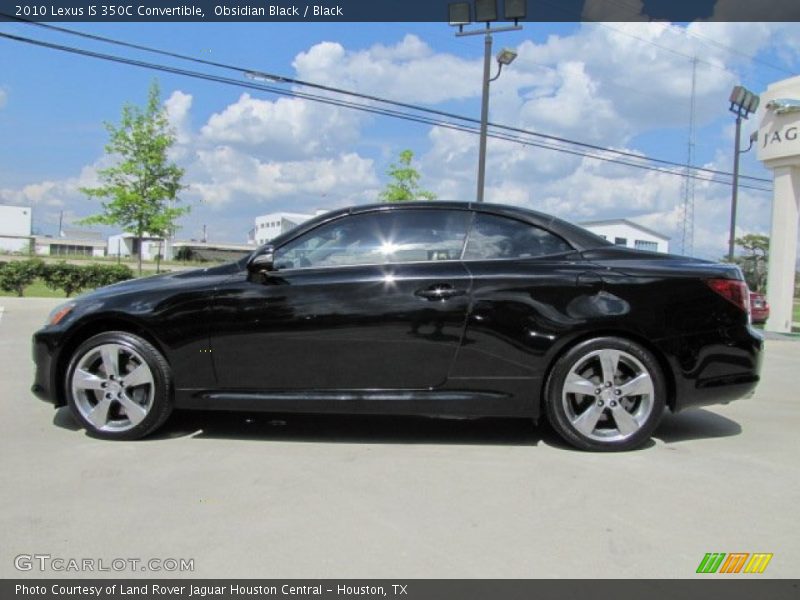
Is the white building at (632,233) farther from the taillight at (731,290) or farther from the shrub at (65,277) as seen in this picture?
the taillight at (731,290)

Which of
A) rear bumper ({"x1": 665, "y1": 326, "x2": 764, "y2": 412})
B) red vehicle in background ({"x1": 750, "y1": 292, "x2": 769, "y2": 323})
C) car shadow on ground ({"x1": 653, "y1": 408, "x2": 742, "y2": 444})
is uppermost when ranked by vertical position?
red vehicle in background ({"x1": 750, "y1": 292, "x2": 769, "y2": 323})

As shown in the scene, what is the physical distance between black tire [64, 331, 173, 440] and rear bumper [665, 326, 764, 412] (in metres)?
3.27

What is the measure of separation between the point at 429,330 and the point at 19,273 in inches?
715

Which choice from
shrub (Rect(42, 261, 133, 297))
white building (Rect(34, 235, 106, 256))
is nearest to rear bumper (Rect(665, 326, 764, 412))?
shrub (Rect(42, 261, 133, 297))

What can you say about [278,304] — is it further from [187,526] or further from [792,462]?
[792,462]

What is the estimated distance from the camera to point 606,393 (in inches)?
151

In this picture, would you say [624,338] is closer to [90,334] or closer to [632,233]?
[90,334]

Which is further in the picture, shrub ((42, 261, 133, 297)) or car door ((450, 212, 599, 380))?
shrub ((42, 261, 133, 297))

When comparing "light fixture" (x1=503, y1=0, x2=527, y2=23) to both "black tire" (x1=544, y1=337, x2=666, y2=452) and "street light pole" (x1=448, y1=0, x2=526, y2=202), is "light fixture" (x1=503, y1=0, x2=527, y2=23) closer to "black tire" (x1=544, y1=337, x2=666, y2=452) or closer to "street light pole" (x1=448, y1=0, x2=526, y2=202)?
"street light pole" (x1=448, y1=0, x2=526, y2=202)

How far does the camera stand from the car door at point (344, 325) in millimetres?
3822

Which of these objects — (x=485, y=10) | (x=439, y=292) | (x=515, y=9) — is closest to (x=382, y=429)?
(x=439, y=292)

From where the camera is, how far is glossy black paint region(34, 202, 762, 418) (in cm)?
383

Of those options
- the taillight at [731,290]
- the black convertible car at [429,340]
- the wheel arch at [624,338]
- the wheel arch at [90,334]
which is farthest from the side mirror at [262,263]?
the taillight at [731,290]

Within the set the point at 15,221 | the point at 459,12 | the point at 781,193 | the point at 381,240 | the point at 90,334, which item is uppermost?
the point at 15,221
